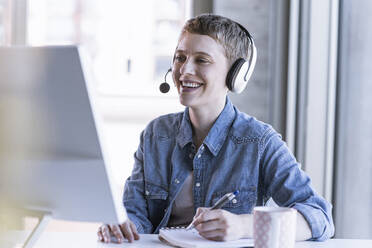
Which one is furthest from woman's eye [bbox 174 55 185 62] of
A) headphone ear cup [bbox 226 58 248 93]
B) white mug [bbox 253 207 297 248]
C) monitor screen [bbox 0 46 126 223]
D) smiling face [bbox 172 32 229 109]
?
monitor screen [bbox 0 46 126 223]

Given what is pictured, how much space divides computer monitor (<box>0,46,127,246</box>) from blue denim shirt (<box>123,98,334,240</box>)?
0.62m

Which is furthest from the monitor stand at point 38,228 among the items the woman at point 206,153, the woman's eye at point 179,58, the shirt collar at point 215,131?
the woman's eye at point 179,58

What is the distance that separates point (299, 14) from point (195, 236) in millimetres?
1744

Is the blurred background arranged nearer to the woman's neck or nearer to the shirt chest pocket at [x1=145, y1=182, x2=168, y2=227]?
the shirt chest pocket at [x1=145, y1=182, x2=168, y2=227]

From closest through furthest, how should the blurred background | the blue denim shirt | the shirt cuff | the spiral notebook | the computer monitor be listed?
1. the computer monitor
2. the spiral notebook
3. the shirt cuff
4. the blue denim shirt
5. the blurred background

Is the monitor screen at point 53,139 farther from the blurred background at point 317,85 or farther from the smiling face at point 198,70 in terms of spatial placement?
the smiling face at point 198,70

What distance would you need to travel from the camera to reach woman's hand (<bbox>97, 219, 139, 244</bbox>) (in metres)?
1.30

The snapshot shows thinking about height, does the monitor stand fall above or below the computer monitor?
below

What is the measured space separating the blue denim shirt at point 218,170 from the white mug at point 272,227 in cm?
35

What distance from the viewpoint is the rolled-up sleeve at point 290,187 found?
1.36 m

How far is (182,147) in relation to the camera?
1.64m

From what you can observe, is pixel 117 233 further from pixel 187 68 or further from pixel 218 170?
pixel 187 68

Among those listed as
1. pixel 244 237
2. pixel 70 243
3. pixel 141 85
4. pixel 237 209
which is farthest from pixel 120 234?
pixel 141 85

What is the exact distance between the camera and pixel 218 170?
1.58 m
